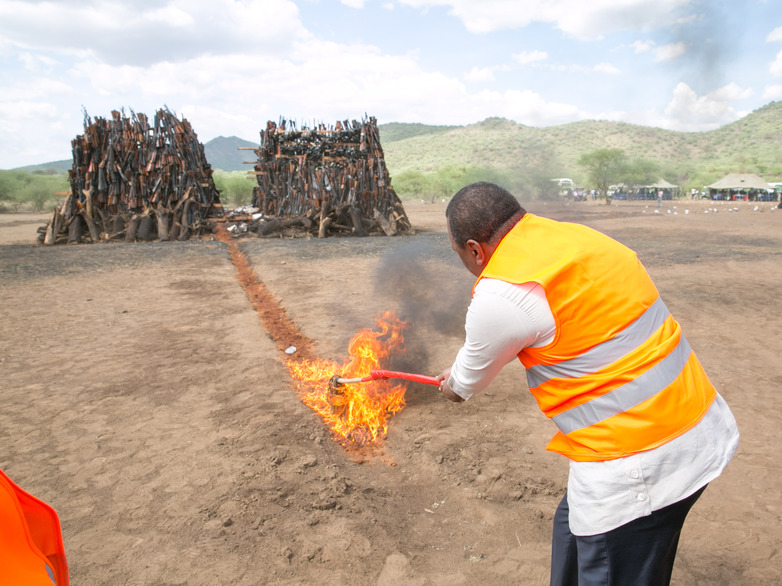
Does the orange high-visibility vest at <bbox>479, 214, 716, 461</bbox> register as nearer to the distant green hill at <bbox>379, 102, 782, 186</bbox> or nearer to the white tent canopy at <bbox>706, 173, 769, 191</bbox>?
the white tent canopy at <bbox>706, 173, 769, 191</bbox>

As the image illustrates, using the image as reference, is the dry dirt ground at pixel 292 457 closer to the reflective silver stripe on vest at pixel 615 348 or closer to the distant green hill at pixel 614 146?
the reflective silver stripe on vest at pixel 615 348

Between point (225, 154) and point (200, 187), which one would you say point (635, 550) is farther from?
point (225, 154)

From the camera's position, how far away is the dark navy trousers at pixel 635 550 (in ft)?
4.94

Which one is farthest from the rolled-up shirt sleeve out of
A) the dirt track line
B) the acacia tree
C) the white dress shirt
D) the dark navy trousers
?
the acacia tree

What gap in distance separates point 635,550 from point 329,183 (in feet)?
51.6

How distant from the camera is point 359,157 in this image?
17.0 m

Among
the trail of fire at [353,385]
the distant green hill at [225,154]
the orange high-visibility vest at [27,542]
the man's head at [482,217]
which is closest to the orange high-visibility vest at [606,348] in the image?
the man's head at [482,217]

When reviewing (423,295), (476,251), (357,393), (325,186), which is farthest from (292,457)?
(325,186)

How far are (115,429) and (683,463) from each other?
3.64 meters

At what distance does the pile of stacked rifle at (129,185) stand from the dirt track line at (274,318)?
19.5 feet

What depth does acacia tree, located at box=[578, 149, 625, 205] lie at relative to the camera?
131 feet

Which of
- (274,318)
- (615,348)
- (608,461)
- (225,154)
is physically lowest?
(274,318)

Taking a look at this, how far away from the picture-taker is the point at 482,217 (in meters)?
1.65

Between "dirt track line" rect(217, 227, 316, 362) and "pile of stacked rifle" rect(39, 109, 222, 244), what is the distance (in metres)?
5.94
